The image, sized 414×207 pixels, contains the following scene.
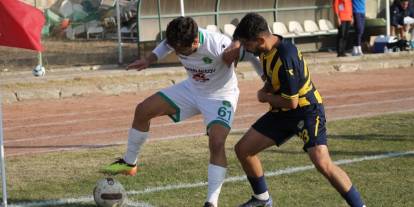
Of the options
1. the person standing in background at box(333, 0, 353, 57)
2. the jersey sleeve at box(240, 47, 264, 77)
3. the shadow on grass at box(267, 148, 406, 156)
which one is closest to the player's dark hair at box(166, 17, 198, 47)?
the jersey sleeve at box(240, 47, 264, 77)

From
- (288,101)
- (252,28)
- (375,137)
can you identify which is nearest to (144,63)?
(252,28)

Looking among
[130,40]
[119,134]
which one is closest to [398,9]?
[130,40]

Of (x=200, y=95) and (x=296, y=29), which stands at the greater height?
(x=200, y=95)

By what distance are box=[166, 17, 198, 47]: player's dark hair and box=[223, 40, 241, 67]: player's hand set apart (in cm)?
45

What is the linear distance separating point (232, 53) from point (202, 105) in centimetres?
62

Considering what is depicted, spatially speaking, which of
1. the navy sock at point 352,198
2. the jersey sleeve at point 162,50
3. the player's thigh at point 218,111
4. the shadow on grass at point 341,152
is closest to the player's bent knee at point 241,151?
the player's thigh at point 218,111

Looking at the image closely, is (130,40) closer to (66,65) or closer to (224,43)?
(66,65)

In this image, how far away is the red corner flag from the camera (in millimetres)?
7594

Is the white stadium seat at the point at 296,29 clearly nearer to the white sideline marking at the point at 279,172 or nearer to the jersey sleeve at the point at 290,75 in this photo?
the white sideline marking at the point at 279,172

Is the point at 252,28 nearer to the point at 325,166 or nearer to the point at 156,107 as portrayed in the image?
the point at 325,166

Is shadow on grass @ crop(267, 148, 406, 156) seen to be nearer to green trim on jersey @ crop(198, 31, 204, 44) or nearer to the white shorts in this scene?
the white shorts

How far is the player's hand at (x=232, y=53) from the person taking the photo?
25.9 ft

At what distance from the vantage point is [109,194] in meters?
7.67

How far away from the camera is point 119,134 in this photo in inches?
482
